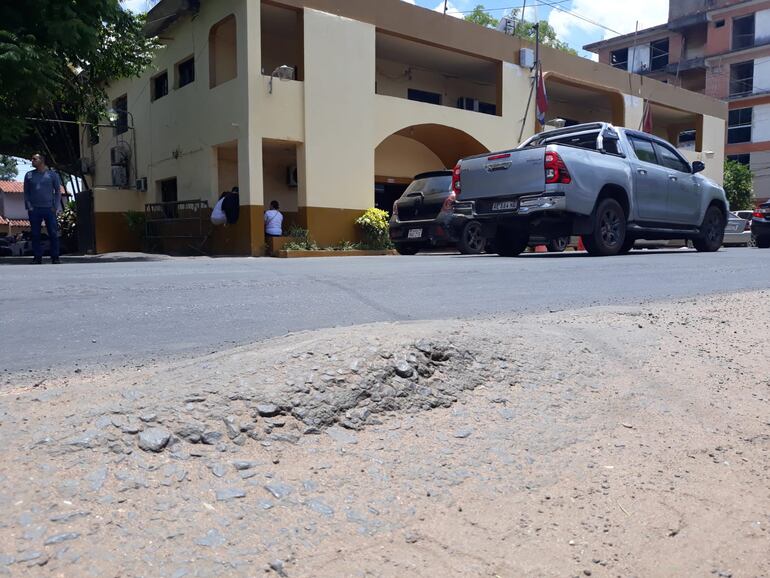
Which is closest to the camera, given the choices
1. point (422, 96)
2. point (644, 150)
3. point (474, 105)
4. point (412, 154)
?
point (644, 150)

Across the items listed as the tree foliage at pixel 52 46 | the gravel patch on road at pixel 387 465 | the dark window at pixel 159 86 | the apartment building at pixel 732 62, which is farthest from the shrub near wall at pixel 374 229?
the apartment building at pixel 732 62

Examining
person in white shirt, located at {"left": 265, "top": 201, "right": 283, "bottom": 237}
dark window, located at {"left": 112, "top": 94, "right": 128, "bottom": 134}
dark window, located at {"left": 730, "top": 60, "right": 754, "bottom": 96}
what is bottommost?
person in white shirt, located at {"left": 265, "top": 201, "right": 283, "bottom": 237}

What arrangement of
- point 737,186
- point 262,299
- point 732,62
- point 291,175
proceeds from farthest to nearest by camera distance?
point 732,62 < point 737,186 < point 291,175 < point 262,299

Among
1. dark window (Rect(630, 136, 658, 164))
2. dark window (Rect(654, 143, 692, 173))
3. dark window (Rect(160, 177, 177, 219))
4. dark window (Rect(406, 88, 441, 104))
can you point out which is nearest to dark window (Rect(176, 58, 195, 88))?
dark window (Rect(160, 177, 177, 219))

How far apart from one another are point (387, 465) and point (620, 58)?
2122 inches

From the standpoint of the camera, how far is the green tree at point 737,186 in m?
33.3

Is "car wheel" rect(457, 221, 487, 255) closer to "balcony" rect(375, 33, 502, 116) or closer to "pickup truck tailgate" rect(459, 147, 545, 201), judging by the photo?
"pickup truck tailgate" rect(459, 147, 545, 201)

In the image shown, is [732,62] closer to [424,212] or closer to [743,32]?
[743,32]

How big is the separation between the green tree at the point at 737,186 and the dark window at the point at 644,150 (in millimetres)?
25038

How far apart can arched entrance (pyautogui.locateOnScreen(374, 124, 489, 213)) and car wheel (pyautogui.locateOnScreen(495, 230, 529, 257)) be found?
829 centimetres

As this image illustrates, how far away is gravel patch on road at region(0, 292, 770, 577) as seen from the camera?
6.94 feet

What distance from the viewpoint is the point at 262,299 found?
18.3ft

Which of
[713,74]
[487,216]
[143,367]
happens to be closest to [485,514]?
[143,367]

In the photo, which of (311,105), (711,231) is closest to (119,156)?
(311,105)
